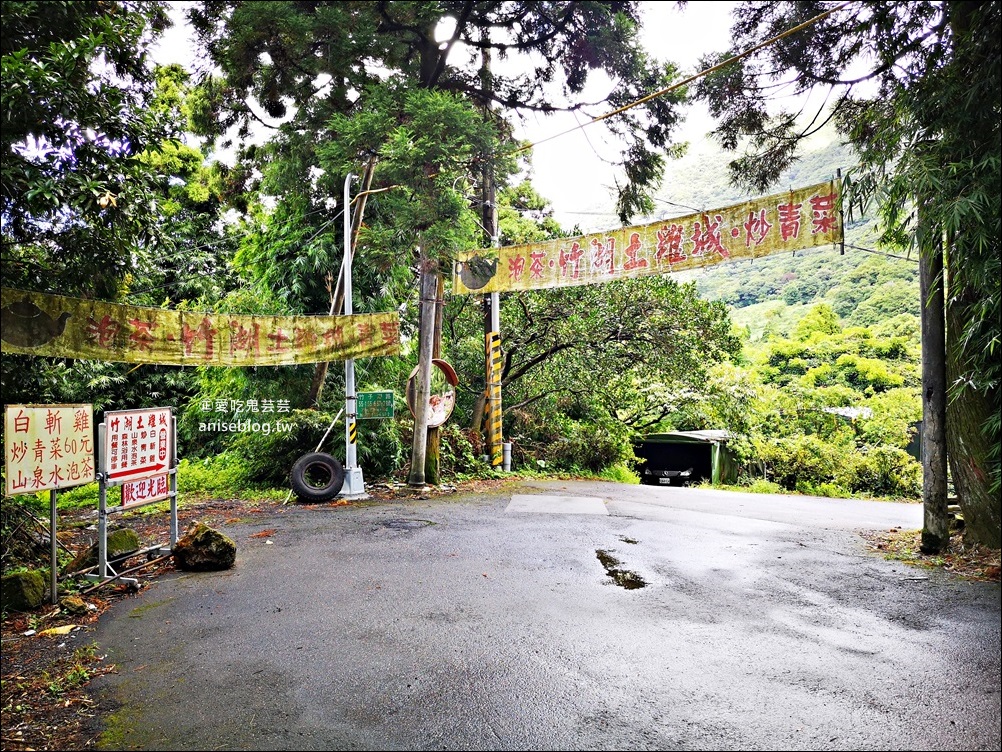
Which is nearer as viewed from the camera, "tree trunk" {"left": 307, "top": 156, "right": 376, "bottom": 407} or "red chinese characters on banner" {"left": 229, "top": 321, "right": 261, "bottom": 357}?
"red chinese characters on banner" {"left": 229, "top": 321, "right": 261, "bottom": 357}

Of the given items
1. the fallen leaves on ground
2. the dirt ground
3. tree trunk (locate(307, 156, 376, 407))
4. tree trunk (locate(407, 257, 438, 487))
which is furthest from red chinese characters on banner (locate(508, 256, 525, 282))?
the fallen leaves on ground

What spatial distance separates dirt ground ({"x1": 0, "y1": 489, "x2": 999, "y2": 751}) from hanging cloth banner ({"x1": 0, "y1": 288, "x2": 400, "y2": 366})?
2.29 meters

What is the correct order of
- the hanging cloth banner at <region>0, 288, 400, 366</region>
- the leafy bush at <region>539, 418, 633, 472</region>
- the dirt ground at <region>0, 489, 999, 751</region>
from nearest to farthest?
the dirt ground at <region>0, 489, 999, 751</region>
the hanging cloth banner at <region>0, 288, 400, 366</region>
the leafy bush at <region>539, 418, 633, 472</region>

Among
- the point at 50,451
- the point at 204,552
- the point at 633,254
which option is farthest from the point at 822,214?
the point at 50,451

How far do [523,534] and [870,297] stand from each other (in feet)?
93.0

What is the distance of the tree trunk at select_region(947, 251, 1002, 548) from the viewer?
233 inches

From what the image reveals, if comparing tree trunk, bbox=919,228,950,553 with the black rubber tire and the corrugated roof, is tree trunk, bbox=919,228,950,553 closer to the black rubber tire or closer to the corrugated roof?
the black rubber tire

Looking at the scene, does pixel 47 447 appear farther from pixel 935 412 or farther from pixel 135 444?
pixel 935 412

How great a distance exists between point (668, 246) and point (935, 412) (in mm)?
4142

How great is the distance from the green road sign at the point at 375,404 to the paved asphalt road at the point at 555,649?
11.8 ft

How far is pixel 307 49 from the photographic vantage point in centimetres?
962

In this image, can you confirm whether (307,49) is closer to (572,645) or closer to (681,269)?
(681,269)

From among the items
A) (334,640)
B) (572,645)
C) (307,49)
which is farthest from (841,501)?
(307,49)

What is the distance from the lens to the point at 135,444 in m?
5.79
